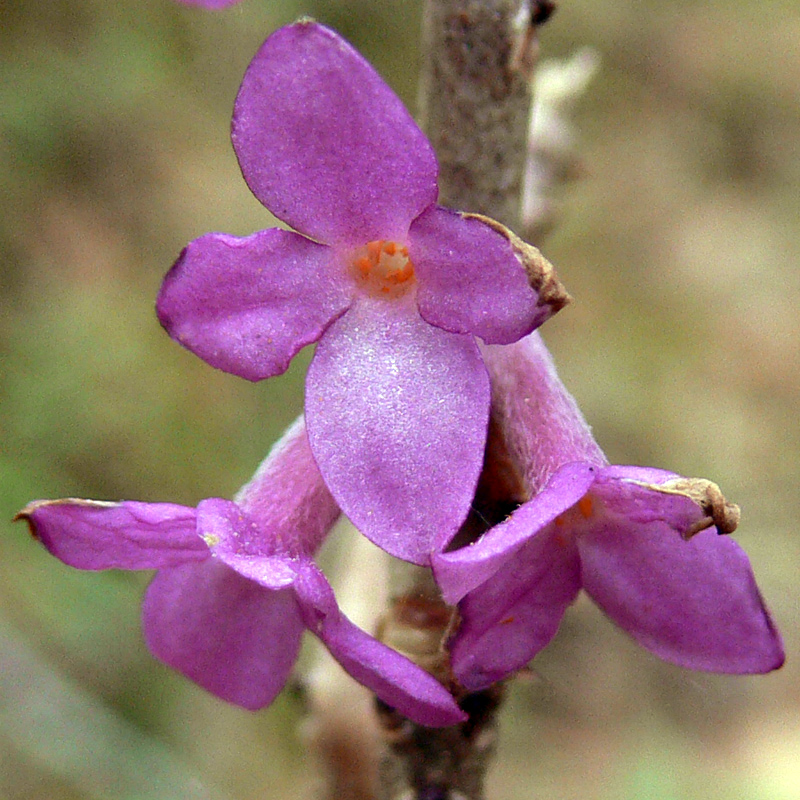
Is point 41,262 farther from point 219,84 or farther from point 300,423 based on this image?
point 300,423

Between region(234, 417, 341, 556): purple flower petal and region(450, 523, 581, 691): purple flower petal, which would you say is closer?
region(450, 523, 581, 691): purple flower petal

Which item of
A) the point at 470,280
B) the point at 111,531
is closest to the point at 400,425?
the point at 470,280

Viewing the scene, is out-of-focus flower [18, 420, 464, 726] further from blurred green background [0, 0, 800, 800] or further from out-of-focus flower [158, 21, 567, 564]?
blurred green background [0, 0, 800, 800]

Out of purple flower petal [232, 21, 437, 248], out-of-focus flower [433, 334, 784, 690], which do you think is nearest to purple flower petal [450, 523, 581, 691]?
out-of-focus flower [433, 334, 784, 690]

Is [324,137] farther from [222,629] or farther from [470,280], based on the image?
[222,629]

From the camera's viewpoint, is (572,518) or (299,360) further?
(299,360)

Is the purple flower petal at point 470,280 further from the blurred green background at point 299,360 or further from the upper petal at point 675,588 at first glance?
the blurred green background at point 299,360

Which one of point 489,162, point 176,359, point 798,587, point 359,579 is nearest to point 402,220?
point 489,162
